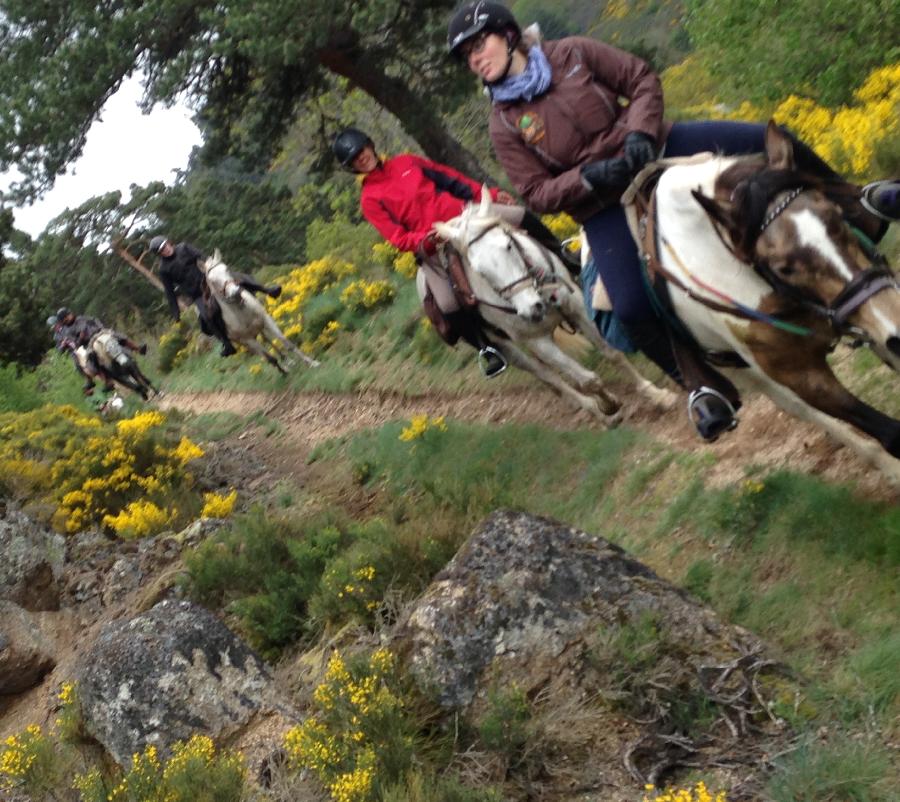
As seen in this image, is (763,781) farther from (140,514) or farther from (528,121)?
(140,514)

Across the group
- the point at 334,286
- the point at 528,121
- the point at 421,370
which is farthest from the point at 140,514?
the point at 334,286

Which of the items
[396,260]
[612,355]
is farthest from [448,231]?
[396,260]

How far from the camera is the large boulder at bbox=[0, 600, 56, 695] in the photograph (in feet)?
23.2

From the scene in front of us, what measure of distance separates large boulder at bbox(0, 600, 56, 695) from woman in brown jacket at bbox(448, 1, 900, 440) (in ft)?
17.7

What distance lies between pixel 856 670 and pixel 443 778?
1842 millimetres

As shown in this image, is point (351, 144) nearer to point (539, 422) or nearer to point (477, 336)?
point (477, 336)

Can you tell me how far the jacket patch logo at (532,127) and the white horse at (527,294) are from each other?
225cm

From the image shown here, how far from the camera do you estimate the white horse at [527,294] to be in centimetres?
757

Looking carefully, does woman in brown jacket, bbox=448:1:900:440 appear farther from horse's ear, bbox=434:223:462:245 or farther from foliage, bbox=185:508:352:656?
foliage, bbox=185:508:352:656

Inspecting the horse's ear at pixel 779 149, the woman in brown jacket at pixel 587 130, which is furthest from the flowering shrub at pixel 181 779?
the horse's ear at pixel 779 149

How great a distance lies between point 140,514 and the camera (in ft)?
32.2

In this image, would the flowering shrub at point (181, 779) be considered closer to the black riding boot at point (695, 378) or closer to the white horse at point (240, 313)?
the black riding boot at point (695, 378)

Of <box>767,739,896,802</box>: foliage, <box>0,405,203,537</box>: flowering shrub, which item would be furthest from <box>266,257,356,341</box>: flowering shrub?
<box>767,739,896,802</box>: foliage

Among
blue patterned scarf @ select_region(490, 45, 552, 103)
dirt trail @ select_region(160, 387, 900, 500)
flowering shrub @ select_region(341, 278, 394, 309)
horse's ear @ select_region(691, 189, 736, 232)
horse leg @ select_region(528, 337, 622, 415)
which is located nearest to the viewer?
horse's ear @ select_region(691, 189, 736, 232)
